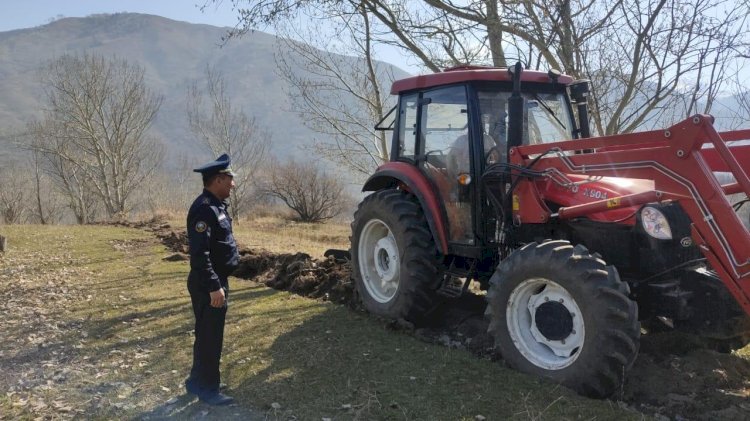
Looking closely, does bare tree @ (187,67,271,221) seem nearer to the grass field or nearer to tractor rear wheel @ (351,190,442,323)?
the grass field

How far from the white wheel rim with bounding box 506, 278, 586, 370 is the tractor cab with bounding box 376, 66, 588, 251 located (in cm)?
103

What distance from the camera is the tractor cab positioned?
5207mm

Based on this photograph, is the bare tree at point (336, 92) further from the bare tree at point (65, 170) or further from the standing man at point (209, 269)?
the bare tree at point (65, 170)

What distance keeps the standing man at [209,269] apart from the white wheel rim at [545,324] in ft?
6.94

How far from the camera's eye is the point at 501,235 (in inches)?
203

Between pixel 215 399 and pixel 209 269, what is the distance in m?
0.90

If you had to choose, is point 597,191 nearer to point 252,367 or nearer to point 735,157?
point 735,157

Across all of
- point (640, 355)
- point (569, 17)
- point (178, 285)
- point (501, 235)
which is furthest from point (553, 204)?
point (178, 285)

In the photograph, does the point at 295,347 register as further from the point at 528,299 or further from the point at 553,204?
the point at 553,204

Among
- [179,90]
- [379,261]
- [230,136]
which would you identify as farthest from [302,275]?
[179,90]

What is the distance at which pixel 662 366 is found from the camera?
4383 millimetres

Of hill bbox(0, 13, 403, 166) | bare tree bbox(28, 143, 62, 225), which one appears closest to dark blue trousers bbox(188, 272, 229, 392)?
bare tree bbox(28, 143, 62, 225)

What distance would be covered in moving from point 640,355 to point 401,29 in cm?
729

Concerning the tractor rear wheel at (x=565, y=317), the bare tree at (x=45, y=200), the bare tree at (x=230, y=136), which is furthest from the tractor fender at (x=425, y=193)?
the bare tree at (x=45, y=200)
